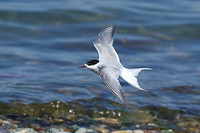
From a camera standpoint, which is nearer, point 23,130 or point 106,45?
point 23,130

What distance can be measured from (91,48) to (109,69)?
5477 mm

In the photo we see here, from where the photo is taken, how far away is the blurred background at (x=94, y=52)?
7.81 meters

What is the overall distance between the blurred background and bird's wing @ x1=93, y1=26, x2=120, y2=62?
45.0 inches

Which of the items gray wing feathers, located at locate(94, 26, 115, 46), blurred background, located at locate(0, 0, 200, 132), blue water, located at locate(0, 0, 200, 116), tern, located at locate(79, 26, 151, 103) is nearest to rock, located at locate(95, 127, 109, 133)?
blurred background, located at locate(0, 0, 200, 132)

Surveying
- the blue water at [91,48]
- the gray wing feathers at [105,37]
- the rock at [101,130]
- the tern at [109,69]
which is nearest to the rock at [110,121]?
the rock at [101,130]

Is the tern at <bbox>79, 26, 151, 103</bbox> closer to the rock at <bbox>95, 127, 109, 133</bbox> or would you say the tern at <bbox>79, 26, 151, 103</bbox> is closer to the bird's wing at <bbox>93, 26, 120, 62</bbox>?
the bird's wing at <bbox>93, 26, 120, 62</bbox>

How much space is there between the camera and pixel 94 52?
11047 mm

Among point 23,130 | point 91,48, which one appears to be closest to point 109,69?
point 23,130

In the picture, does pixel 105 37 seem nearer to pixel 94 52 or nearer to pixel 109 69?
pixel 109 69

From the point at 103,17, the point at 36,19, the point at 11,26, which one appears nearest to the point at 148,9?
the point at 103,17

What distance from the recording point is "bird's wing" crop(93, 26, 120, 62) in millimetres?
6752

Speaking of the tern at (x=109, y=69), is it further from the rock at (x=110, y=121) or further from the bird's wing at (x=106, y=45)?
the rock at (x=110, y=121)

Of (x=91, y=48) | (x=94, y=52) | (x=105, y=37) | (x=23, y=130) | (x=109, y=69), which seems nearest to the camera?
(x=109, y=69)

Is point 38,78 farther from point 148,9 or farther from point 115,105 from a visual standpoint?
point 148,9
